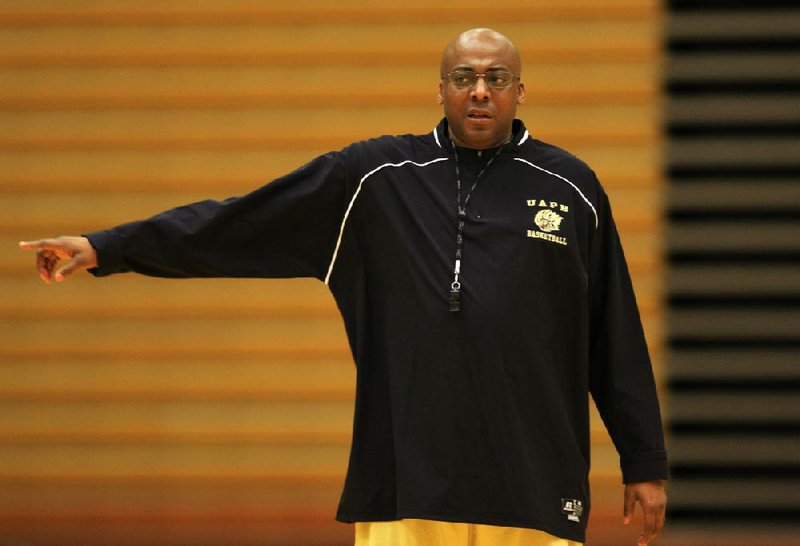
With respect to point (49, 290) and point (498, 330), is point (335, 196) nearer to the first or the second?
point (498, 330)

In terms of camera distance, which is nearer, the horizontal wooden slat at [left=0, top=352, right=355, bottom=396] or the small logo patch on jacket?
the small logo patch on jacket

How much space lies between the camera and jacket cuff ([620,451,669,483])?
295 centimetres

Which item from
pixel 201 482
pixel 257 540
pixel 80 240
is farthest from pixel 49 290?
pixel 80 240

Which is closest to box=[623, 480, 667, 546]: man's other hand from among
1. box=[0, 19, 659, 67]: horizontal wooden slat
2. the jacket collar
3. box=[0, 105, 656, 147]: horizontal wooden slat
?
the jacket collar

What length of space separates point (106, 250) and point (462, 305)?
2.75ft

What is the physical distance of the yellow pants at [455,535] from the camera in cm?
278

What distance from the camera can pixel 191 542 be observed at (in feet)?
18.7

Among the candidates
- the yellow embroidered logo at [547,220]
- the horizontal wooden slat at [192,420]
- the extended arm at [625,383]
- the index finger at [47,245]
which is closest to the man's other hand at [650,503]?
the extended arm at [625,383]

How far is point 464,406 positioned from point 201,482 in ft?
10.9

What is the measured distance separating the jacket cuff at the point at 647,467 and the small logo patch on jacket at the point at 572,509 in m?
0.19

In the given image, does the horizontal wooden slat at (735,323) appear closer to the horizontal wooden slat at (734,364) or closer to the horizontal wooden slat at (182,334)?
the horizontal wooden slat at (734,364)

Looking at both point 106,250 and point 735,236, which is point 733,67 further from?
point 106,250

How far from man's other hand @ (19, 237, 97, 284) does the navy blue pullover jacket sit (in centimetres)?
3

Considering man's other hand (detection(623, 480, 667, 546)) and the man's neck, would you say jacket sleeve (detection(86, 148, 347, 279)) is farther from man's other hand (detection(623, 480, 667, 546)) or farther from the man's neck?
man's other hand (detection(623, 480, 667, 546))
